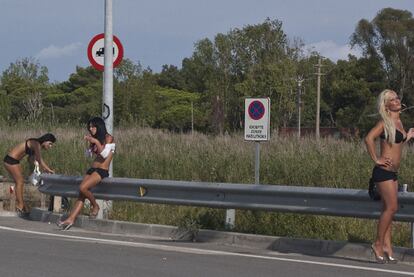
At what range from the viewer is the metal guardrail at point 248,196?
10070 millimetres

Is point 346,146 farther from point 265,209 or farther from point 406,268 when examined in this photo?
point 406,268

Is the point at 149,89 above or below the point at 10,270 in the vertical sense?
above

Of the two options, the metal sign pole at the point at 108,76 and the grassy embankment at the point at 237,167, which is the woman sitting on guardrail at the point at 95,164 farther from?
the grassy embankment at the point at 237,167

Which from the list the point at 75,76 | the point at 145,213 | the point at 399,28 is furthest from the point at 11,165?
the point at 75,76

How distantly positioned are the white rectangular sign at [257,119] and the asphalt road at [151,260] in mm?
2573

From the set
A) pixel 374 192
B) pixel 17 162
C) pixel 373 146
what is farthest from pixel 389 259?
pixel 17 162

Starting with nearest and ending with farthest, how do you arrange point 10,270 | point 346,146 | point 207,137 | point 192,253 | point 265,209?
point 10,270 < point 192,253 < point 265,209 < point 346,146 < point 207,137

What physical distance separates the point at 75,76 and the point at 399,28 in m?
37.8

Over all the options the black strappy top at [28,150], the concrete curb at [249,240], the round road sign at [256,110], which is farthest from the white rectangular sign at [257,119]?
the black strappy top at [28,150]

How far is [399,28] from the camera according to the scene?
182 ft

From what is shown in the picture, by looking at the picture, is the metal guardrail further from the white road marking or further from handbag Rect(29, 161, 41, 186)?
the white road marking

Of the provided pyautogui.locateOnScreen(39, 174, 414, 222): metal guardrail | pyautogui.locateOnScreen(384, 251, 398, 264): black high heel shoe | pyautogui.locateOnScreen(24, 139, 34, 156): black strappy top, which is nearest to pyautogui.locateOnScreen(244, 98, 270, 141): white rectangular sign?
pyautogui.locateOnScreen(39, 174, 414, 222): metal guardrail

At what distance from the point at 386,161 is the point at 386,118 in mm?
513

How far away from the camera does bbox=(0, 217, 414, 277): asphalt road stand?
8.74 metres
